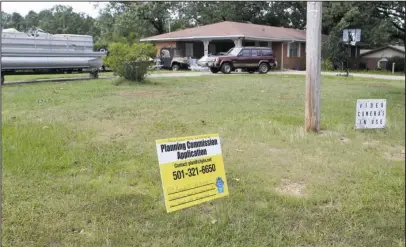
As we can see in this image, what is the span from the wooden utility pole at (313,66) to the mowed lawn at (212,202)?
32cm

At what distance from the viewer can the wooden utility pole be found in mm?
7363

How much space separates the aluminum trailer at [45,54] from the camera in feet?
54.1

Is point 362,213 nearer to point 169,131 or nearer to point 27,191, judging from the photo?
point 27,191

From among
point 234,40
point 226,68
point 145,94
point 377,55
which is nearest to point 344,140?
point 145,94

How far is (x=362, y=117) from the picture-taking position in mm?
7434

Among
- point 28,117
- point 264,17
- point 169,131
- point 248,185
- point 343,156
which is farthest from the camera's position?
point 264,17

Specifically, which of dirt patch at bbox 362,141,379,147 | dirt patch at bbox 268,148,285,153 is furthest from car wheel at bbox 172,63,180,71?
dirt patch at bbox 268,148,285,153

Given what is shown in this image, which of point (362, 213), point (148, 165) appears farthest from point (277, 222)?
point (148, 165)

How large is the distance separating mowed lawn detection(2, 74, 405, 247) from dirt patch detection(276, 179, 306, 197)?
0.07ft

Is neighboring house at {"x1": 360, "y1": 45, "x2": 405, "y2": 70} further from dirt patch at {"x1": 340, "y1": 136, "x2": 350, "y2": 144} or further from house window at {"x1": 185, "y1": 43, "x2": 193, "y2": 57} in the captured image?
dirt patch at {"x1": 340, "y1": 136, "x2": 350, "y2": 144}

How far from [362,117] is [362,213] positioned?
3662 millimetres

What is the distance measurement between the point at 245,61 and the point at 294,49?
1092 cm

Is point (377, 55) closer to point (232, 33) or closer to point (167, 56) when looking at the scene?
point (232, 33)

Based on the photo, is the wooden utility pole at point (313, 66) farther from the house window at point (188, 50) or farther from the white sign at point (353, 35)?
the house window at point (188, 50)
